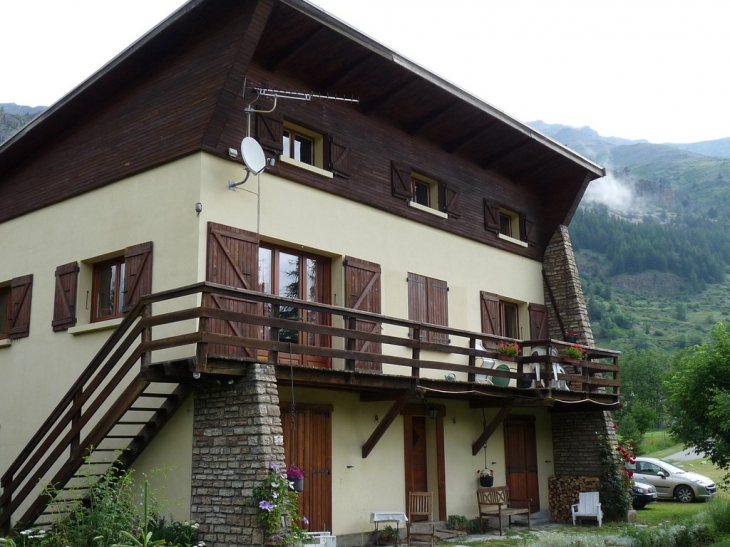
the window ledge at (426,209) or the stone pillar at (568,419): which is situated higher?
the window ledge at (426,209)

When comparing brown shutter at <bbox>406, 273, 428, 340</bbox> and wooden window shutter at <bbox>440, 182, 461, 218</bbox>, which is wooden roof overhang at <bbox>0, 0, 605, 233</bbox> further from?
brown shutter at <bbox>406, 273, 428, 340</bbox>

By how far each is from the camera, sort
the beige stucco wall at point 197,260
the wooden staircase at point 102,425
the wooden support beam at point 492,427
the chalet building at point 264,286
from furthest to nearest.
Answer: the wooden support beam at point 492,427 → the beige stucco wall at point 197,260 → the chalet building at point 264,286 → the wooden staircase at point 102,425

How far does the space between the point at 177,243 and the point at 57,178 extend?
14.3ft

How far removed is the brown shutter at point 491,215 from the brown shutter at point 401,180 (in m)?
2.91

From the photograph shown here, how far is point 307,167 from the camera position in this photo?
47.9 ft

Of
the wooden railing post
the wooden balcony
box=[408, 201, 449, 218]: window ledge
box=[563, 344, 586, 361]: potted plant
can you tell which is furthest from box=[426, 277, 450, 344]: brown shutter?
the wooden railing post

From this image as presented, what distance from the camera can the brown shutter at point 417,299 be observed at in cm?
1639

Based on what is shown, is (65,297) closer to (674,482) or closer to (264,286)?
(264,286)

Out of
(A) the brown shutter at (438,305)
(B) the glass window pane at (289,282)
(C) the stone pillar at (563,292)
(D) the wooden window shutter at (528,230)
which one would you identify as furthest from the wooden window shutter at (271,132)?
(C) the stone pillar at (563,292)

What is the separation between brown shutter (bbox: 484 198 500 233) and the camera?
1914 cm

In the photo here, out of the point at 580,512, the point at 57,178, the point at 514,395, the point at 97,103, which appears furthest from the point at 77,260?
the point at 580,512

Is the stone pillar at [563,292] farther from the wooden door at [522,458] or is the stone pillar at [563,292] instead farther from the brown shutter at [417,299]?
the brown shutter at [417,299]

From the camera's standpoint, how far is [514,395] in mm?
16219

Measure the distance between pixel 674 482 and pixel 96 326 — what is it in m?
17.7
